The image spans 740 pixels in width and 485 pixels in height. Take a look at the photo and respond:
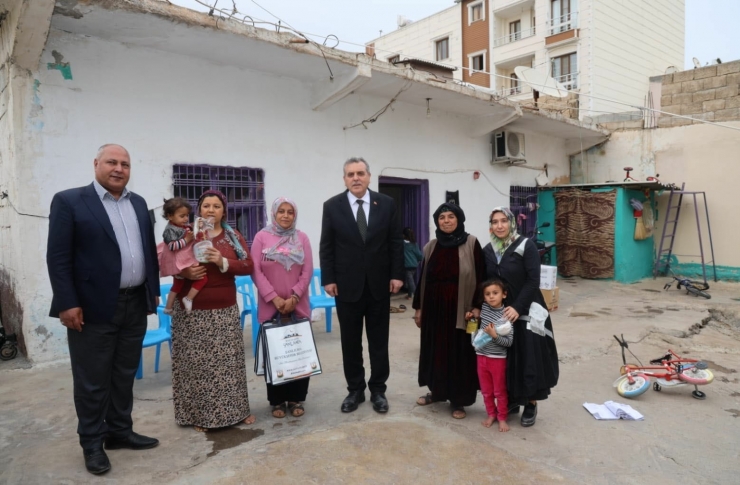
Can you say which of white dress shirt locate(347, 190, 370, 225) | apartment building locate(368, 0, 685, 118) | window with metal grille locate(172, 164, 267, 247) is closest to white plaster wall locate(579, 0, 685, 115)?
apartment building locate(368, 0, 685, 118)

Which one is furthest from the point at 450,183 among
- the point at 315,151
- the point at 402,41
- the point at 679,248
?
the point at 402,41

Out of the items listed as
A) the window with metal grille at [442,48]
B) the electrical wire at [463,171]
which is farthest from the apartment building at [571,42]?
the electrical wire at [463,171]

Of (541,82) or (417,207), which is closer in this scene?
(417,207)

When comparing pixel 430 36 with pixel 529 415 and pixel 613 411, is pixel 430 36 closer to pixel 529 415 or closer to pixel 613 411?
pixel 613 411

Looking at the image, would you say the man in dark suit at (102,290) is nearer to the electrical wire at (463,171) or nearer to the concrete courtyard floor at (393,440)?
the concrete courtyard floor at (393,440)

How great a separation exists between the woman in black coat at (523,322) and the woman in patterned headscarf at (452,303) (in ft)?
0.59

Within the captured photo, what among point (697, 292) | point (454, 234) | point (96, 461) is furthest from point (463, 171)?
point (96, 461)

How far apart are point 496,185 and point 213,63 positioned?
233 inches

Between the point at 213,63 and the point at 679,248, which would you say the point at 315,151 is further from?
the point at 679,248

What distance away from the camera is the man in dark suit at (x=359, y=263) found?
3139 millimetres

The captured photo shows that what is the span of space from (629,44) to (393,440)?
73.9 feet

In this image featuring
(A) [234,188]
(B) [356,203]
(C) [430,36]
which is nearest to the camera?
(B) [356,203]

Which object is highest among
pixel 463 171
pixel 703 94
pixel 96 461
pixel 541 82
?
pixel 541 82

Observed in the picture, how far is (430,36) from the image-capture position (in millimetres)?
25156
